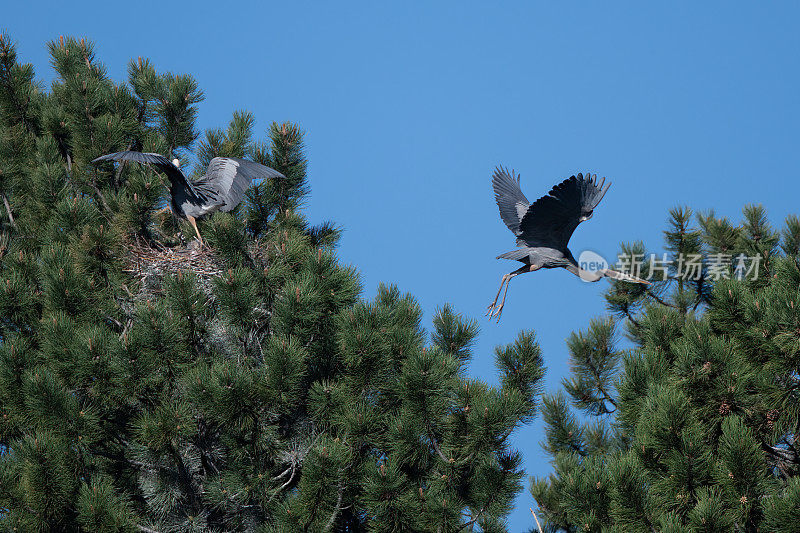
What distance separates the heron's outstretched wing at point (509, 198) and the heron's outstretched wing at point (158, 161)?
10.1ft

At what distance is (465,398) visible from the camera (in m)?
9.60

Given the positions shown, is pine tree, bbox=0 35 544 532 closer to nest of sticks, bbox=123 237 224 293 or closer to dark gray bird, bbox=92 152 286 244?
nest of sticks, bbox=123 237 224 293

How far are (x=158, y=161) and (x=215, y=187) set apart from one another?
4.36ft

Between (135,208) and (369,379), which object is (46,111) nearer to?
(135,208)

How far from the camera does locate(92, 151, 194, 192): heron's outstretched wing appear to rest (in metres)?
10.0

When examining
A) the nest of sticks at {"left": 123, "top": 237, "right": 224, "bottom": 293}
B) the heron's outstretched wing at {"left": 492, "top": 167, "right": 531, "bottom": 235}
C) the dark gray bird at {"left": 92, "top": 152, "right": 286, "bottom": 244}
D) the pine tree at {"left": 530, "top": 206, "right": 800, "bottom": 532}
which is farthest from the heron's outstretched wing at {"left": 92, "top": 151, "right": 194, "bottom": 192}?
the pine tree at {"left": 530, "top": 206, "right": 800, "bottom": 532}

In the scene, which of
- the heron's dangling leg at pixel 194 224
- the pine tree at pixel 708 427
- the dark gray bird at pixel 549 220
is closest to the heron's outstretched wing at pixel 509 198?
the dark gray bird at pixel 549 220

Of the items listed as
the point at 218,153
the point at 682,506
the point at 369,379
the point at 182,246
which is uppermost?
the point at 218,153

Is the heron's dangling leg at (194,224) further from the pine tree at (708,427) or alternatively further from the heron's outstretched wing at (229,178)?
the pine tree at (708,427)

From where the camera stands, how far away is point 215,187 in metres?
11.7

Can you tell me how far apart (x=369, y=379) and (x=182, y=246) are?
318 cm

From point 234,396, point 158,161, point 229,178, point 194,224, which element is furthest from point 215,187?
point 234,396

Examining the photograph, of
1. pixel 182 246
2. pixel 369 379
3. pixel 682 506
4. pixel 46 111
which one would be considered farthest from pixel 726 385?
pixel 46 111

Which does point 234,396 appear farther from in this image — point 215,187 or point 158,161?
point 215,187
